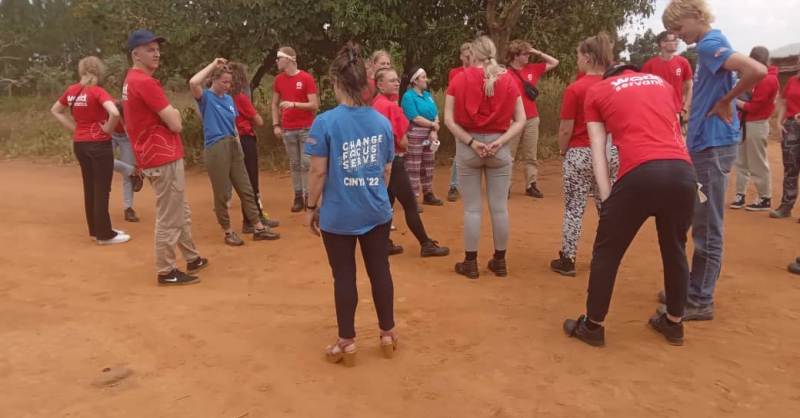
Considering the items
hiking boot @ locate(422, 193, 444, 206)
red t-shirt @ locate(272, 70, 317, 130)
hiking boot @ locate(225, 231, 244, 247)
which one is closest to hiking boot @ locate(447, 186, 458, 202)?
hiking boot @ locate(422, 193, 444, 206)

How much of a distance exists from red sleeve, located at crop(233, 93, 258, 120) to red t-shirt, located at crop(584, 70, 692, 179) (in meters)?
4.39

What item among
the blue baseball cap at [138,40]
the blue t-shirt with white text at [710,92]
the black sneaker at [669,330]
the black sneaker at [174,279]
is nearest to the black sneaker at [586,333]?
the black sneaker at [669,330]

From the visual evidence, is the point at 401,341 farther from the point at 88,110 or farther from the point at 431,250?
the point at 88,110

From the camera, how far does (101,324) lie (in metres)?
3.99

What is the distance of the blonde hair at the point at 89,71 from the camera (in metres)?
5.87

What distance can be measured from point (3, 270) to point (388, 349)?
4066 mm

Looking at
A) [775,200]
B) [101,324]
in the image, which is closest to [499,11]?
[775,200]

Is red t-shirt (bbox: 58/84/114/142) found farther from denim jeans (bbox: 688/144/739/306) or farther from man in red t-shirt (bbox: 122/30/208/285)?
denim jeans (bbox: 688/144/739/306)

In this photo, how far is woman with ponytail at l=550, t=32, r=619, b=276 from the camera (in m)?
4.20

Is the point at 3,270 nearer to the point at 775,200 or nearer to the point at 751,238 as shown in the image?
the point at 751,238

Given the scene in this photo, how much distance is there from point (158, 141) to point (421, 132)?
11.1 ft

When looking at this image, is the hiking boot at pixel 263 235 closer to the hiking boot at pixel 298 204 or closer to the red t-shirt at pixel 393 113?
the hiking boot at pixel 298 204

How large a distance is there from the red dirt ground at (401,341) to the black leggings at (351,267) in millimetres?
352

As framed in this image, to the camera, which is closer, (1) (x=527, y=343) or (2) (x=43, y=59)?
(1) (x=527, y=343)
